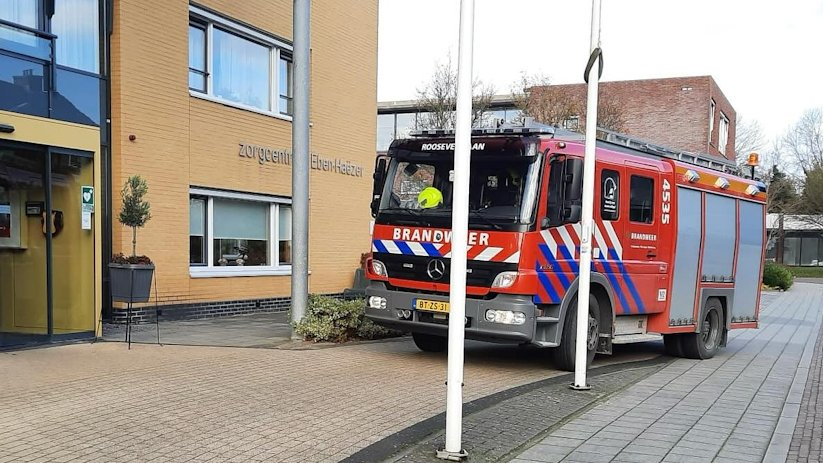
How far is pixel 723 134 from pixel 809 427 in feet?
133

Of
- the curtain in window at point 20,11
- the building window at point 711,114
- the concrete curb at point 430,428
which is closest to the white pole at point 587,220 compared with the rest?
the concrete curb at point 430,428

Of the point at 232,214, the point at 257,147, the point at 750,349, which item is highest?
the point at 257,147

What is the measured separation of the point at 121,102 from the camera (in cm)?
1237

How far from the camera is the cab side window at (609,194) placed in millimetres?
9453

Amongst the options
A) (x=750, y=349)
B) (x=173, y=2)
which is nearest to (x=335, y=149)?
(x=173, y=2)

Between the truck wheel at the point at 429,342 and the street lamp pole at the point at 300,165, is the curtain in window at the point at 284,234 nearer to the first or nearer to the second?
the street lamp pole at the point at 300,165

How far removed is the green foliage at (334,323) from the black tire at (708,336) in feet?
15.8

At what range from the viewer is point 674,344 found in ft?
38.0

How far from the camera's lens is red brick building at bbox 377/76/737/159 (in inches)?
1476

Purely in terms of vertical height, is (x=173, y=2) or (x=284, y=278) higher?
(x=173, y=2)

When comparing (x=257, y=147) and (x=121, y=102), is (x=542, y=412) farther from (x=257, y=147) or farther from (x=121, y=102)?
(x=257, y=147)

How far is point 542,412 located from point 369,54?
13796 mm

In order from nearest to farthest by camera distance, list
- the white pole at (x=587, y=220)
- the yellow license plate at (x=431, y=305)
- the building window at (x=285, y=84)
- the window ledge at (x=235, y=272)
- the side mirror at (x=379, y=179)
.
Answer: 1. the white pole at (x=587, y=220)
2. the yellow license plate at (x=431, y=305)
3. the side mirror at (x=379, y=179)
4. the window ledge at (x=235, y=272)
5. the building window at (x=285, y=84)

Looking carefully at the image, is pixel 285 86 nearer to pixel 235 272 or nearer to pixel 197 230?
pixel 197 230
